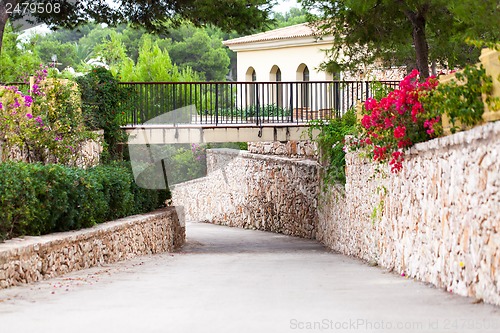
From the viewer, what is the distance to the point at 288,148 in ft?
110

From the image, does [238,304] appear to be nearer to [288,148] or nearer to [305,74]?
[288,148]

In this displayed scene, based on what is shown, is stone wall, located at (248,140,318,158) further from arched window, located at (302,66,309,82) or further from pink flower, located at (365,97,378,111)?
pink flower, located at (365,97,378,111)

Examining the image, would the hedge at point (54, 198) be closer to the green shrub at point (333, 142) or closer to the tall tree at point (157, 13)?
the tall tree at point (157, 13)

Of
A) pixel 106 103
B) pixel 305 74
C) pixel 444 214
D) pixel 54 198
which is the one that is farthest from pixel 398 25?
pixel 305 74

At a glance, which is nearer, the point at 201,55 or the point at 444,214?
the point at 444,214

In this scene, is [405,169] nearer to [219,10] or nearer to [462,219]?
[462,219]

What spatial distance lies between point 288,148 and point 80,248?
20.4 meters

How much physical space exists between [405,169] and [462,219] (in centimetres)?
348

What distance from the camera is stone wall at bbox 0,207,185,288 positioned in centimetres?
1092

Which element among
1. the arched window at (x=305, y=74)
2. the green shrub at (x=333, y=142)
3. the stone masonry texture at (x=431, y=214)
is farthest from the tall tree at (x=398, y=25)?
the arched window at (x=305, y=74)

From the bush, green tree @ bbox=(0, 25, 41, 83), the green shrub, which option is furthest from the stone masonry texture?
green tree @ bbox=(0, 25, 41, 83)

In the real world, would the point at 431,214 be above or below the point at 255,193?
above

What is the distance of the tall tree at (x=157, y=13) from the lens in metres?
18.4

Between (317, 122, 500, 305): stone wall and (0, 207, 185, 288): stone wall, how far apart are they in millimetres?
4974
